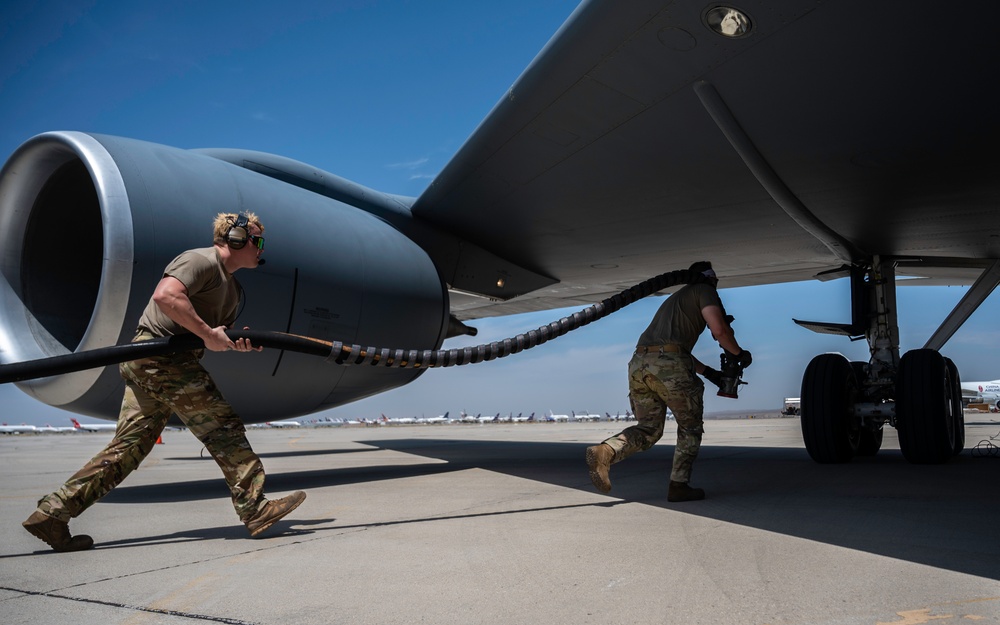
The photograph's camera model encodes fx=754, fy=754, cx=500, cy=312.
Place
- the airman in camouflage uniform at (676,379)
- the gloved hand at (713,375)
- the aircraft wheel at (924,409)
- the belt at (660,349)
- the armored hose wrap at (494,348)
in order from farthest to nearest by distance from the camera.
Result: the aircraft wheel at (924,409)
the gloved hand at (713,375)
the belt at (660,349)
the airman in camouflage uniform at (676,379)
the armored hose wrap at (494,348)

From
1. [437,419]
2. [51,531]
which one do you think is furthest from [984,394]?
[51,531]

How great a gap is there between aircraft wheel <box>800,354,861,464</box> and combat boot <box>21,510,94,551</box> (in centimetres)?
604

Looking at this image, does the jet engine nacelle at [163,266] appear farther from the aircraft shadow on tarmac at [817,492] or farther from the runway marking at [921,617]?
the runway marking at [921,617]

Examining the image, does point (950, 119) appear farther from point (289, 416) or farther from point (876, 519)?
point (289, 416)

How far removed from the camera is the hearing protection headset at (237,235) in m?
3.69

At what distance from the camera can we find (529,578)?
2668 mm

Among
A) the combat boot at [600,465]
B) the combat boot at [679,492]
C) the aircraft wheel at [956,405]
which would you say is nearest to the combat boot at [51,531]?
the combat boot at [600,465]

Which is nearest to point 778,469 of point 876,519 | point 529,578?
point 876,519

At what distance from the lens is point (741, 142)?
195 inches

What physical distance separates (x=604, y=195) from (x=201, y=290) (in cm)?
360

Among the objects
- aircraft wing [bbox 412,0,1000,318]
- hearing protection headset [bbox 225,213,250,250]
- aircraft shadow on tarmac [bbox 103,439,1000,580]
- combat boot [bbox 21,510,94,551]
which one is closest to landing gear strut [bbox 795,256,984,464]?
aircraft shadow on tarmac [bbox 103,439,1000,580]

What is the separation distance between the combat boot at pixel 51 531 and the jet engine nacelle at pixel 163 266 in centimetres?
128

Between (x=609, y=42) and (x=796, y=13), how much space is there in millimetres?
969

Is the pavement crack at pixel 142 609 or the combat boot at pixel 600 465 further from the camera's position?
the combat boot at pixel 600 465
